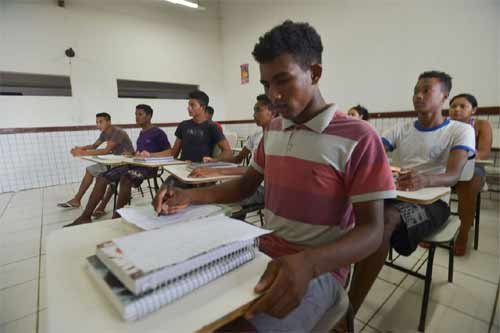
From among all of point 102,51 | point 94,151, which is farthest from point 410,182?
point 102,51

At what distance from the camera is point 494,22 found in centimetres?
279

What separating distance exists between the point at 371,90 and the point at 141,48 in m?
4.38

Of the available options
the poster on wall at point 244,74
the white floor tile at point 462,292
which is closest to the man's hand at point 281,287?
the white floor tile at point 462,292

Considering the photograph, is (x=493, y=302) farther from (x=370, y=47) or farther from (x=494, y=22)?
(x=370, y=47)

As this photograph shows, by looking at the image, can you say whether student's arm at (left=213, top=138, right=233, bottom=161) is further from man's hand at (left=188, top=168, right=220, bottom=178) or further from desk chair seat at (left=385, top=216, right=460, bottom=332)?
desk chair seat at (left=385, top=216, right=460, bottom=332)

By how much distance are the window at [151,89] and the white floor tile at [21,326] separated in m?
4.62

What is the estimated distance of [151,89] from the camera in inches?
227

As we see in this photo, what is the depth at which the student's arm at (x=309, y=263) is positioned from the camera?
0.46 metres

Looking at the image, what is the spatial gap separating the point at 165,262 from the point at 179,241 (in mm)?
87

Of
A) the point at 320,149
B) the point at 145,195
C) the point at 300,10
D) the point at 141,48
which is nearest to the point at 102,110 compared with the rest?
the point at 141,48

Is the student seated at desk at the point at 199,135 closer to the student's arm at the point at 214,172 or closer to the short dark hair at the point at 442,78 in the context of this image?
the student's arm at the point at 214,172

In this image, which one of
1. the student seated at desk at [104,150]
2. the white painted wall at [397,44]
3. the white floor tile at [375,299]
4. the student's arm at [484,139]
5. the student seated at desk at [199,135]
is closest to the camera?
the white floor tile at [375,299]

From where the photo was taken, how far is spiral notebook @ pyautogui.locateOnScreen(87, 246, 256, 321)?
1.32 ft

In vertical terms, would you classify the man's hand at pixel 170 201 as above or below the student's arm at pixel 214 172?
above
